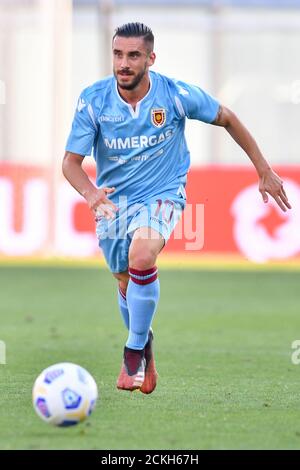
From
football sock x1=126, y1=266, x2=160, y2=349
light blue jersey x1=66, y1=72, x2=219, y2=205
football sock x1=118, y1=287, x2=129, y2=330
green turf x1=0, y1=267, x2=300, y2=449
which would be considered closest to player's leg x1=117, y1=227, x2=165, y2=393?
football sock x1=126, y1=266, x2=160, y2=349

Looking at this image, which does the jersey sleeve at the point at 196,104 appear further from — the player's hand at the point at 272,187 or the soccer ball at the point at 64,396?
the soccer ball at the point at 64,396

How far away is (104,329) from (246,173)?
8621 mm

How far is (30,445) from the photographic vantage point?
17.3 ft

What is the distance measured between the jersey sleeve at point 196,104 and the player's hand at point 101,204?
898 mm

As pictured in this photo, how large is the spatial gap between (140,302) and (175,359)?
1926 millimetres

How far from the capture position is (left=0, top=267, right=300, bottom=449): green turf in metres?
5.55

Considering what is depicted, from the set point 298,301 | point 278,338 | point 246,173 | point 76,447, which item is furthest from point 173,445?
point 246,173

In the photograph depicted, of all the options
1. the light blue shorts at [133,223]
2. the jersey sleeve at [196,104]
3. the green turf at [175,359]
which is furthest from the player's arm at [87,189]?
the green turf at [175,359]

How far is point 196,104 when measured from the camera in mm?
6980

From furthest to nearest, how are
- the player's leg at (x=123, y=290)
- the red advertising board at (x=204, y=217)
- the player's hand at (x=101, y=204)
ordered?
the red advertising board at (x=204, y=217) < the player's leg at (x=123, y=290) < the player's hand at (x=101, y=204)

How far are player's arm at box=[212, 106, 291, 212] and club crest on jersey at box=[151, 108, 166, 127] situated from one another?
1.04 ft

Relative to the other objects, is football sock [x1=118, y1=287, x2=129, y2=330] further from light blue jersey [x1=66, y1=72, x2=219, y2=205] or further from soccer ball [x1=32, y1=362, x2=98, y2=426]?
soccer ball [x1=32, y1=362, x2=98, y2=426]

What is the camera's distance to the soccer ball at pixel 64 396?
5.50 metres

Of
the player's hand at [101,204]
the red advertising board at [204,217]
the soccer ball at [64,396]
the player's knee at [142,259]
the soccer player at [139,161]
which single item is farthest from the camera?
the red advertising board at [204,217]
